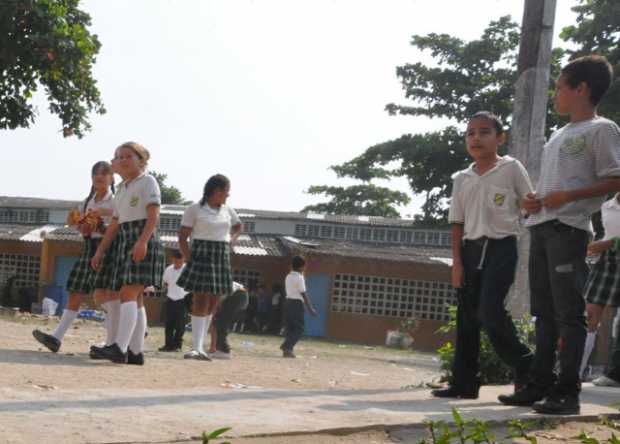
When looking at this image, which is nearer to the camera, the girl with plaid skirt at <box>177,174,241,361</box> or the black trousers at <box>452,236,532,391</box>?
the black trousers at <box>452,236,532,391</box>

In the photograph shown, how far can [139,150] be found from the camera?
773 cm

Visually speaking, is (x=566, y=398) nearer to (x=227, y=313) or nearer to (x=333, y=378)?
(x=333, y=378)

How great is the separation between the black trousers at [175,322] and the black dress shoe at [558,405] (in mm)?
6727

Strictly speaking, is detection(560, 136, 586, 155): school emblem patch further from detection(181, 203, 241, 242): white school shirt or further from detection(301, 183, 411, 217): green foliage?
detection(301, 183, 411, 217): green foliage

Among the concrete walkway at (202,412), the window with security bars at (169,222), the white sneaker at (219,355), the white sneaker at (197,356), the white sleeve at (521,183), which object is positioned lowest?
the white sneaker at (219,355)

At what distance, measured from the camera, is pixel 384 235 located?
37188 mm

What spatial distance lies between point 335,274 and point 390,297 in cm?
176

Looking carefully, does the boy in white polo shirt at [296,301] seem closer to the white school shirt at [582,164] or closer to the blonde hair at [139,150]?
the blonde hair at [139,150]

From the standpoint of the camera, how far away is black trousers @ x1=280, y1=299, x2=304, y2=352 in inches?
528

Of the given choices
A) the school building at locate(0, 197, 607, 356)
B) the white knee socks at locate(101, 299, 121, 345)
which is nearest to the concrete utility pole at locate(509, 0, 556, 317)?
the white knee socks at locate(101, 299, 121, 345)

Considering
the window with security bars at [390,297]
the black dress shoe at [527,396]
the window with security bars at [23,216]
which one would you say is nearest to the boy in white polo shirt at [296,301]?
the black dress shoe at [527,396]

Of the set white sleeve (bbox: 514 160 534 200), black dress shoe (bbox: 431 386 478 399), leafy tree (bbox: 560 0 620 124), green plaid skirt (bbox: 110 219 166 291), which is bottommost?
black dress shoe (bbox: 431 386 478 399)

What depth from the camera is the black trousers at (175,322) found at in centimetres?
1130

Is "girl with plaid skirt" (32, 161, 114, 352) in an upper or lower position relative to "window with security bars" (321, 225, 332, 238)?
lower
